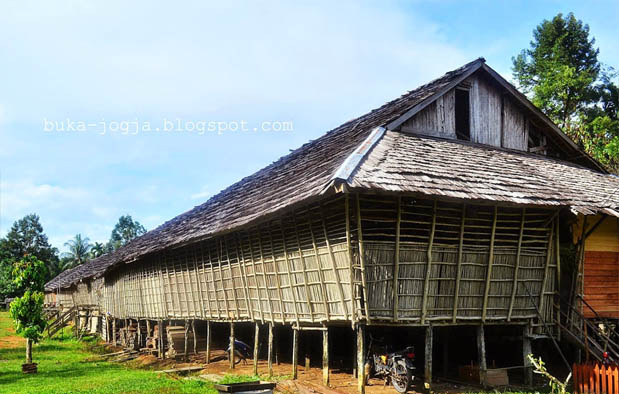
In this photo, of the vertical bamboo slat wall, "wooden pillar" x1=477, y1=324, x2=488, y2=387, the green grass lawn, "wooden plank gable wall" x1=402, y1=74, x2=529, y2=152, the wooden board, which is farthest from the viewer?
"wooden plank gable wall" x1=402, y1=74, x2=529, y2=152

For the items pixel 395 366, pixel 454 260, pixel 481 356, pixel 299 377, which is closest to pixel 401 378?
pixel 395 366

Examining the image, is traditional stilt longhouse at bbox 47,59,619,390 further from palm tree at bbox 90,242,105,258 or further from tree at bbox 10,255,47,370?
palm tree at bbox 90,242,105,258

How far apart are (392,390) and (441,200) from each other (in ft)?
12.9

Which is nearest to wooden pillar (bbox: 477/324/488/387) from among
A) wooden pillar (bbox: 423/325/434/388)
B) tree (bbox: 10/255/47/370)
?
wooden pillar (bbox: 423/325/434/388)

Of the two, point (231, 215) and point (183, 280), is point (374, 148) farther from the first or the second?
point (183, 280)

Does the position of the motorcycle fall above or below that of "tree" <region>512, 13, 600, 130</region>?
below

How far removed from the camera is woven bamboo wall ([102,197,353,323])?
10555 mm

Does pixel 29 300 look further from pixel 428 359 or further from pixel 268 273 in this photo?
pixel 428 359

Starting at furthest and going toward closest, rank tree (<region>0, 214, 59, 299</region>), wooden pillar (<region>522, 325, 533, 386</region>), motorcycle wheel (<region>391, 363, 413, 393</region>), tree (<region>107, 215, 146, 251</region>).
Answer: tree (<region>107, 215, 146, 251</region>)
tree (<region>0, 214, 59, 299</region>)
wooden pillar (<region>522, 325, 533, 386</region>)
motorcycle wheel (<region>391, 363, 413, 393</region>)

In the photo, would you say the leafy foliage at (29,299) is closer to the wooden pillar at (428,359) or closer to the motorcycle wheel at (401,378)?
the motorcycle wheel at (401,378)

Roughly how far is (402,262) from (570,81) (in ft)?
84.0

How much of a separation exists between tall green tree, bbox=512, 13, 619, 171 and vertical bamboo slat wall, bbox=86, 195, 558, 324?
1829 centimetres

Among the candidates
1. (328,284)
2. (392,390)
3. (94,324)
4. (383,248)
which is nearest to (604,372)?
(392,390)

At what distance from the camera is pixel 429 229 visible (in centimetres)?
1056
